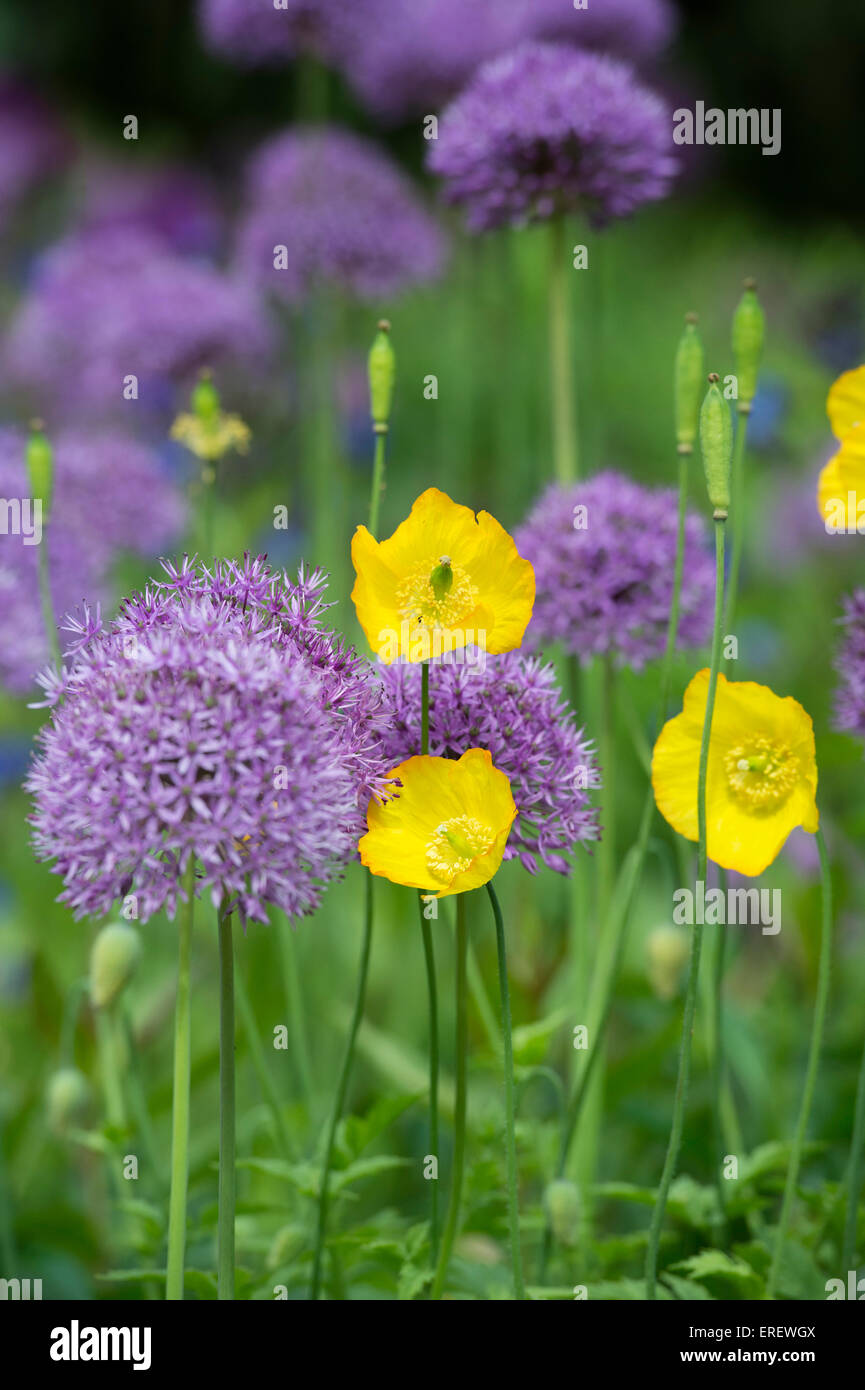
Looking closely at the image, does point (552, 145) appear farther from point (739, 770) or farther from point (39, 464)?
point (739, 770)

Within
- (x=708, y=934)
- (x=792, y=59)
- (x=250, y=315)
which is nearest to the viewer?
(x=708, y=934)

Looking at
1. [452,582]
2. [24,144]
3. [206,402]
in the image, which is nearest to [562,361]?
[206,402]

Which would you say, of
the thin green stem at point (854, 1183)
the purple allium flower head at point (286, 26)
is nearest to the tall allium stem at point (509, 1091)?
the thin green stem at point (854, 1183)

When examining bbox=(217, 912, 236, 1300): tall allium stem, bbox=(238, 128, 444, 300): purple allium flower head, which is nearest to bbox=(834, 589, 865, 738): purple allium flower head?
bbox=(217, 912, 236, 1300): tall allium stem
